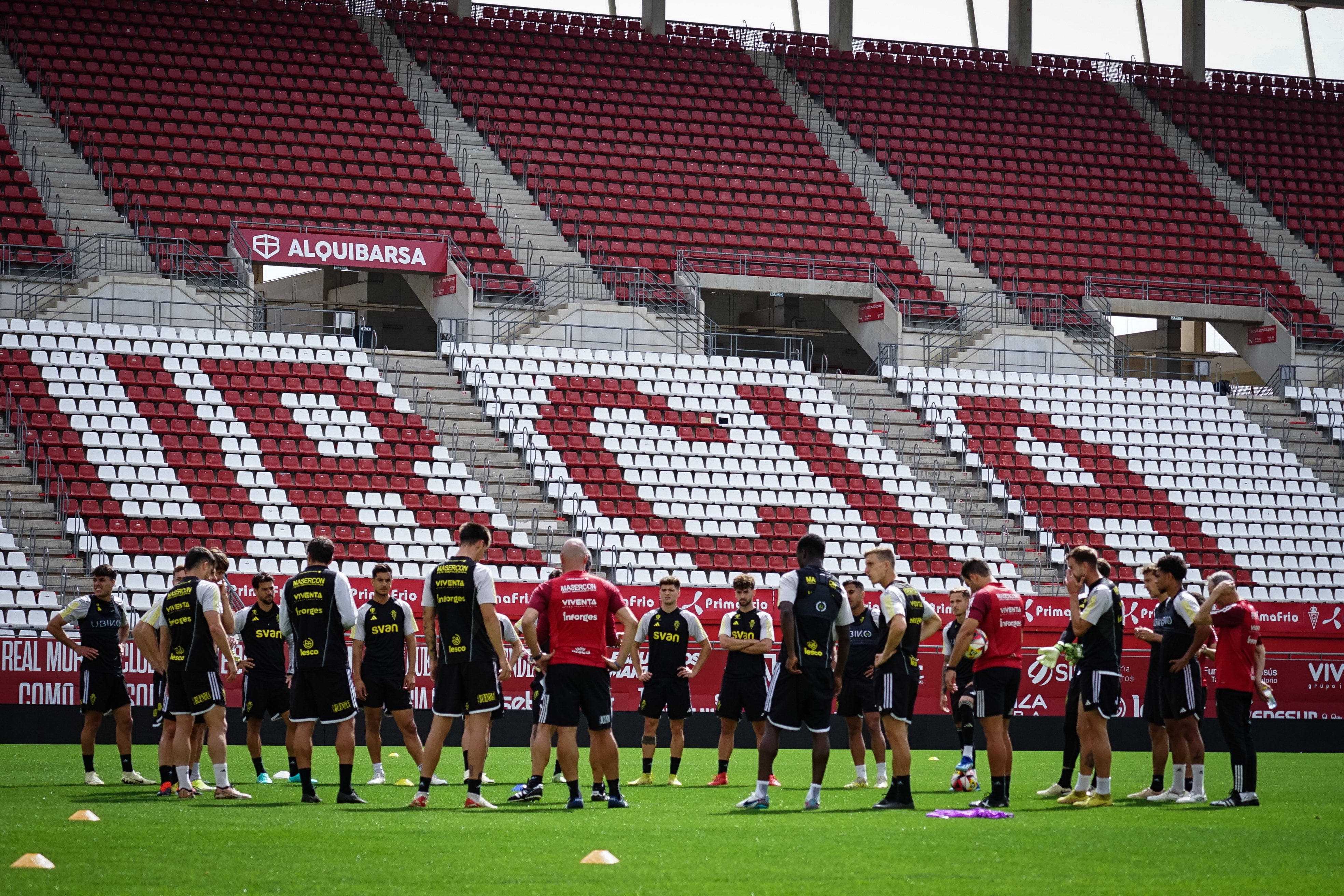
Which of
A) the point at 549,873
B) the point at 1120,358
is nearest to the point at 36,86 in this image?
the point at 1120,358

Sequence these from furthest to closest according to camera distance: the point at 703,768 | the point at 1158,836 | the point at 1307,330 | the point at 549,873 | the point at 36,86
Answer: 1. the point at 1307,330
2. the point at 36,86
3. the point at 703,768
4. the point at 1158,836
5. the point at 549,873

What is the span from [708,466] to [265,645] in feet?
46.6

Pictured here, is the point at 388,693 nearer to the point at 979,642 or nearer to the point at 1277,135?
the point at 979,642

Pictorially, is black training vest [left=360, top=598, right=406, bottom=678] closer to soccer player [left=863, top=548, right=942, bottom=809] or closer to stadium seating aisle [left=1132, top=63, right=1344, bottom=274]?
soccer player [left=863, top=548, right=942, bottom=809]

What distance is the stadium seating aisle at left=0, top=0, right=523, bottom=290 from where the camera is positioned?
31.3m

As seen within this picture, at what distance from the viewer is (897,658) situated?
44.9 feet

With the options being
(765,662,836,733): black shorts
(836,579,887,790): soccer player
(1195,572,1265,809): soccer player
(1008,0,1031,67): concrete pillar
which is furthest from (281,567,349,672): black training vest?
(1008,0,1031,67): concrete pillar

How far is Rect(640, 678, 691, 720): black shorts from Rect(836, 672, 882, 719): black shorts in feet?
6.26

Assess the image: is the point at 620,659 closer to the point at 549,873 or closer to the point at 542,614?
the point at 542,614

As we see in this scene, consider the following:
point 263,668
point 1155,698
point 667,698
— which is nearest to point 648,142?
point 667,698

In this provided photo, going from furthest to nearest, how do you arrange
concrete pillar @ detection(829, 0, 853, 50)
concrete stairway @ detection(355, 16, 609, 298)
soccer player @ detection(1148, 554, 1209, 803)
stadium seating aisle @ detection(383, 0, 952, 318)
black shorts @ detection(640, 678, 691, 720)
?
concrete pillar @ detection(829, 0, 853, 50) → stadium seating aisle @ detection(383, 0, 952, 318) → concrete stairway @ detection(355, 16, 609, 298) → black shorts @ detection(640, 678, 691, 720) → soccer player @ detection(1148, 554, 1209, 803)

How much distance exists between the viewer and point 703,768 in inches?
684

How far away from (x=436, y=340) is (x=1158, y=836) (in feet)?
83.0

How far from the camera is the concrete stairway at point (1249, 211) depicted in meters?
37.6
